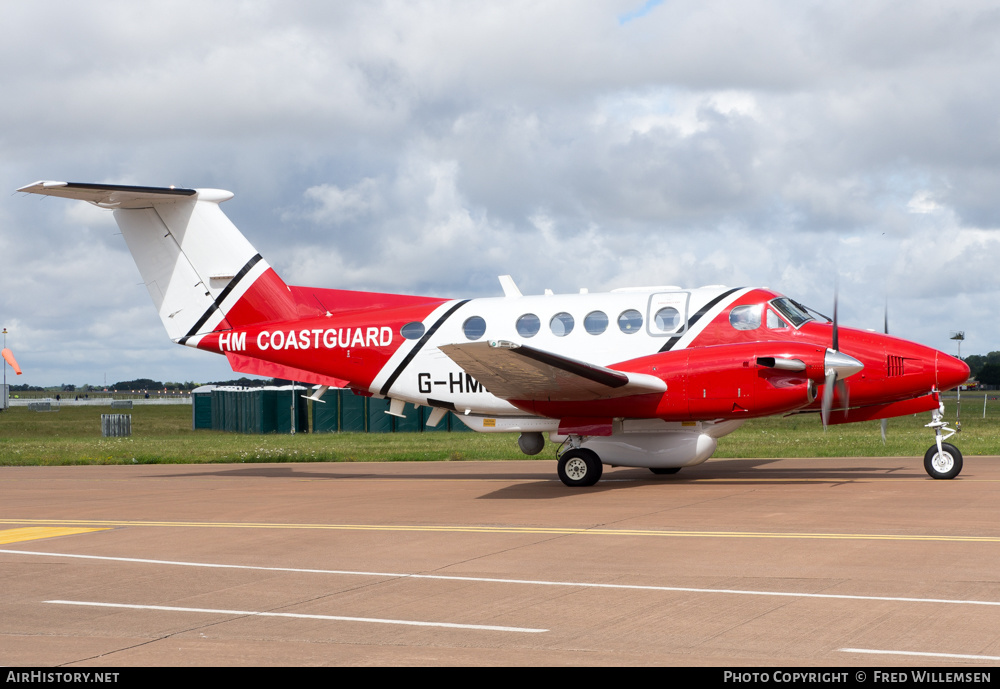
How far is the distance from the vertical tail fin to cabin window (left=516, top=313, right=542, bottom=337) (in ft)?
16.0

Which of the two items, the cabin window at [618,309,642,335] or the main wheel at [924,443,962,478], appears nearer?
the main wheel at [924,443,962,478]

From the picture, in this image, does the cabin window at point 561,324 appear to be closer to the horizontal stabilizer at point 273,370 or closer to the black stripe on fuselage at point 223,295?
the horizontal stabilizer at point 273,370

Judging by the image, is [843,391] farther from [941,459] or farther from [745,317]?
[745,317]

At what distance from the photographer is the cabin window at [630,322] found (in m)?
16.3

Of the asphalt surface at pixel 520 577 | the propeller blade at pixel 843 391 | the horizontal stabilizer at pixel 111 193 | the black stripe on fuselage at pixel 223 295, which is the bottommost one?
the asphalt surface at pixel 520 577

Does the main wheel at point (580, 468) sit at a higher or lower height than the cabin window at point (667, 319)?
lower

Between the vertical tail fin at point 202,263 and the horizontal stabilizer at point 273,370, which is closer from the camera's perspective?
the horizontal stabilizer at point 273,370

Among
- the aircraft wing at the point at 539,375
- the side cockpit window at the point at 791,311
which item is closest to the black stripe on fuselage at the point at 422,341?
the aircraft wing at the point at 539,375

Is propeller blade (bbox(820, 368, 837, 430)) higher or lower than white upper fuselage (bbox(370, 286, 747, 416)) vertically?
lower

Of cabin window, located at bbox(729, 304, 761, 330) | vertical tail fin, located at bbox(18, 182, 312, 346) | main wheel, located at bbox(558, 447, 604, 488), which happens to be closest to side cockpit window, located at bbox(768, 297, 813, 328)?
cabin window, located at bbox(729, 304, 761, 330)

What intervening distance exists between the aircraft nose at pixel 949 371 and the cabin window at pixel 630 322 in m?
4.96

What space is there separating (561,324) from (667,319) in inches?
76.3

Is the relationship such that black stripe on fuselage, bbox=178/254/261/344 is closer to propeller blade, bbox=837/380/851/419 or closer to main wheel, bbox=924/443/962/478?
propeller blade, bbox=837/380/851/419

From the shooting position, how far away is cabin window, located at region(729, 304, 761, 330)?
15836 millimetres
